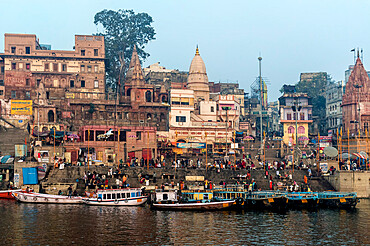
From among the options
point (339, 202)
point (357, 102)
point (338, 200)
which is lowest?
point (339, 202)

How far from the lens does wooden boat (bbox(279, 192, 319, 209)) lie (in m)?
52.3

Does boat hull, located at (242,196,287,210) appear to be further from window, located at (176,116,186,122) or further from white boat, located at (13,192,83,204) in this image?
window, located at (176,116,186,122)

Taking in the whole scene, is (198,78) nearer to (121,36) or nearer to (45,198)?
(121,36)

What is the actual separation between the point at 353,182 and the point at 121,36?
59.9m

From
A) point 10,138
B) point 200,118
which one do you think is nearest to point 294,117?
point 200,118

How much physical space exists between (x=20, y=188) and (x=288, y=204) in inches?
1112

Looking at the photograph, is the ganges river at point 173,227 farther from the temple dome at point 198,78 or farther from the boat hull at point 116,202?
the temple dome at point 198,78

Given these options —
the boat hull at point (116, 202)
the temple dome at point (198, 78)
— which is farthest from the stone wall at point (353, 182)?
the temple dome at point (198, 78)

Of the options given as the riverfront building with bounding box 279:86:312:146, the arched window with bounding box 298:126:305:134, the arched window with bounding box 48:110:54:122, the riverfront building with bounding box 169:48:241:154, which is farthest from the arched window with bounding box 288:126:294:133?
the arched window with bounding box 48:110:54:122

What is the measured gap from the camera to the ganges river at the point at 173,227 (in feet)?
119

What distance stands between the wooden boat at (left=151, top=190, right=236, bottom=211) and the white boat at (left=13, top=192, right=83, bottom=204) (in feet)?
27.8

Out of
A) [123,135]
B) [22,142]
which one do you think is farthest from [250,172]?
[22,142]

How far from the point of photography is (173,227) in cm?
4112

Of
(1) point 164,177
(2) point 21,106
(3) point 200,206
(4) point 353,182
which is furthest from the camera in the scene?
(2) point 21,106
